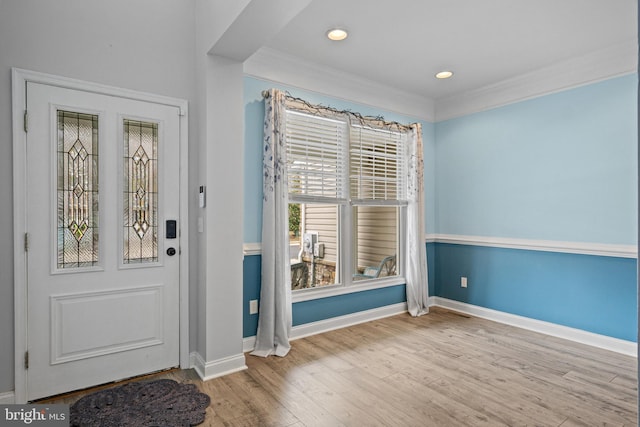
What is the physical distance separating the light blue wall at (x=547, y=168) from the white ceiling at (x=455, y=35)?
1.53ft

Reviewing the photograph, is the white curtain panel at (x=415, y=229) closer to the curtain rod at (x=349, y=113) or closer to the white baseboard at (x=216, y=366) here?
the curtain rod at (x=349, y=113)

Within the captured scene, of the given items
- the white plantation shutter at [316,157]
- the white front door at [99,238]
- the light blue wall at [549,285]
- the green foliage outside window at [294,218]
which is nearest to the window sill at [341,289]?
the green foliage outside window at [294,218]

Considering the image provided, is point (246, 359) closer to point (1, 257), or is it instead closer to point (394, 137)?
point (1, 257)

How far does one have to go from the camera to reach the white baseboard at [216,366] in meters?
2.60

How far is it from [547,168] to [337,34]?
247cm

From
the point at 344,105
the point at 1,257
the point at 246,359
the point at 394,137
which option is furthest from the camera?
the point at 394,137

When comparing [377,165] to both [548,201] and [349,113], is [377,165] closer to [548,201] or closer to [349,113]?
[349,113]

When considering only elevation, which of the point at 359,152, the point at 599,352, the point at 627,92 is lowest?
the point at 599,352

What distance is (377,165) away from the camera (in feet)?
13.4

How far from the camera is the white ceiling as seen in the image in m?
2.57

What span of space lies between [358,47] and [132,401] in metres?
3.18

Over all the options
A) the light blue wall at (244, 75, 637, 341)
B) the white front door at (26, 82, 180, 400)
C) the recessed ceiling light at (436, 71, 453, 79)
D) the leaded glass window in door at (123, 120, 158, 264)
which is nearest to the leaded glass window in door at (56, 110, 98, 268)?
the white front door at (26, 82, 180, 400)

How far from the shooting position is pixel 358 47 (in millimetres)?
3174

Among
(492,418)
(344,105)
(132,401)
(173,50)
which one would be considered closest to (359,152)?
(344,105)
